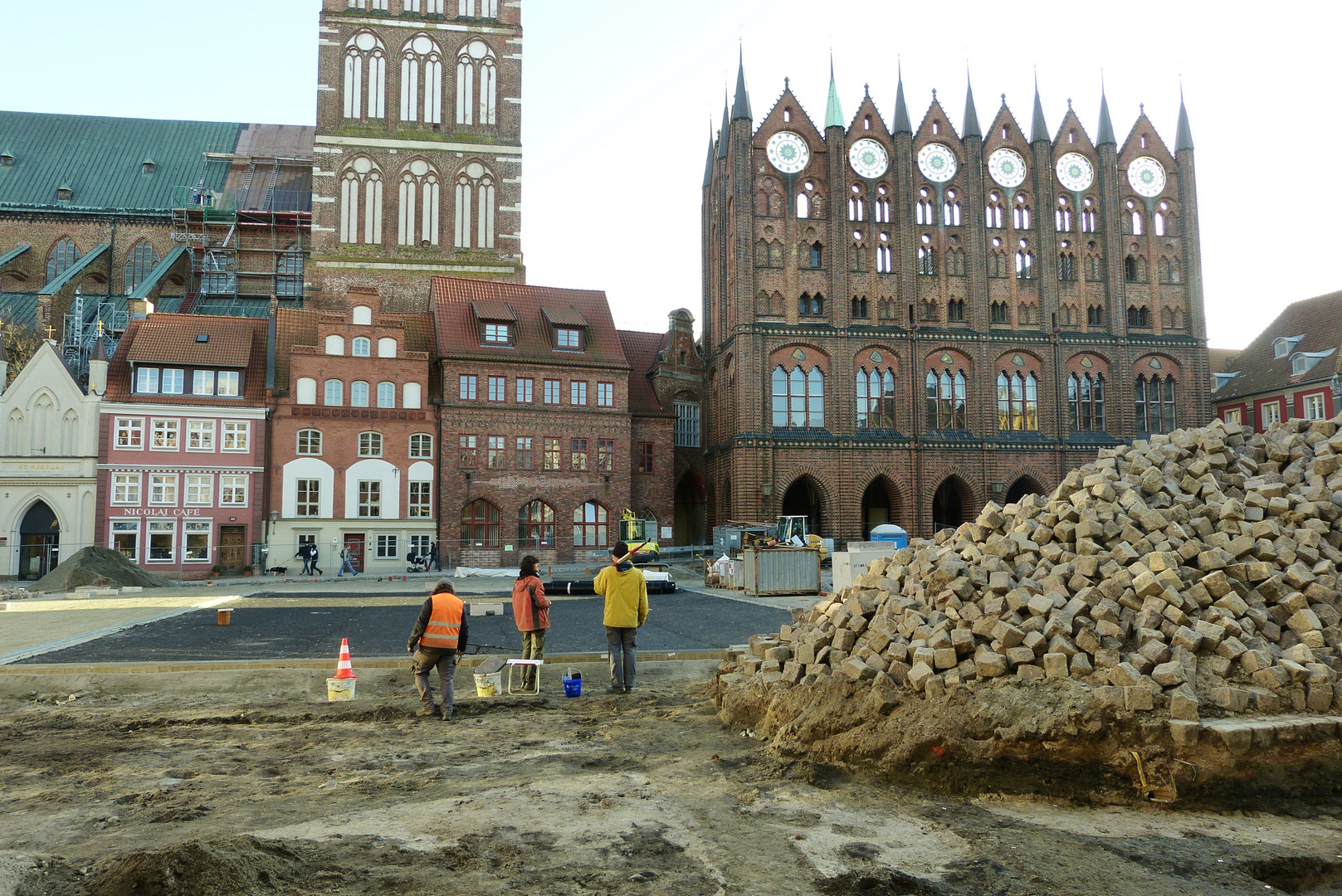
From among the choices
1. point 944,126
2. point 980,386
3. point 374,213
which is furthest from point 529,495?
point 944,126

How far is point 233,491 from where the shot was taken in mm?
38812

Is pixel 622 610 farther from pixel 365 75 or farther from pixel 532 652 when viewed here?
pixel 365 75

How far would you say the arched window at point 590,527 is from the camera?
4244 centimetres

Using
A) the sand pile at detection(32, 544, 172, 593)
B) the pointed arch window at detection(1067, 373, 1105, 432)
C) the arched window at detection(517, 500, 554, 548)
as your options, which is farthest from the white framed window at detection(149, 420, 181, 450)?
the pointed arch window at detection(1067, 373, 1105, 432)

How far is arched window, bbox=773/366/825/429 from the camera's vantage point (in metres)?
45.7

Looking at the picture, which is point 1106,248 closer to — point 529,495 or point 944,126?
point 944,126

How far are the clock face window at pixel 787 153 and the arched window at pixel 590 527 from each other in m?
19.9

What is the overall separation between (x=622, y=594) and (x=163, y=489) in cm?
3377

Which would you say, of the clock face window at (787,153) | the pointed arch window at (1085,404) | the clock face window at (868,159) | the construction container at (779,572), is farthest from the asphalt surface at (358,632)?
the pointed arch window at (1085,404)

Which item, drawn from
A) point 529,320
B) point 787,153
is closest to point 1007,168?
point 787,153

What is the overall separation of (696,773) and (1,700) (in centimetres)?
951

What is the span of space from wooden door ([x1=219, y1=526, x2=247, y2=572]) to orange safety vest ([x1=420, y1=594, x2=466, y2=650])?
31.9 meters

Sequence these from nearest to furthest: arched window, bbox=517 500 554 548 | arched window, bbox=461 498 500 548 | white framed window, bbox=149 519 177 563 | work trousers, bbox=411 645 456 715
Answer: work trousers, bbox=411 645 456 715 → white framed window, bbox=149 519 177 563 → arched window, bbox=461 498 500 548 → arched window, bbox=517 500 554 548

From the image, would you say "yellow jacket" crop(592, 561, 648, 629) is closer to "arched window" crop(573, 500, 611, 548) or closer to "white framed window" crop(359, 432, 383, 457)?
"arched window" crop(573, 500, 611, 548)
